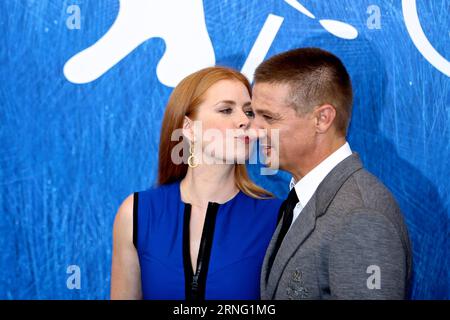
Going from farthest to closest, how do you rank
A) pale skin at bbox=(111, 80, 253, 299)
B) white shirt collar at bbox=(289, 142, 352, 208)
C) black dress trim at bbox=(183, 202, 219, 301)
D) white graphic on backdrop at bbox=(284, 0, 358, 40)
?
white graphic on backdrop at bbox=(284, 0, 358, 40) → pale skin at bbox=(111, 80, 253, 299) → black dress trim at bbox=(183, 202, 219, 301) → white shirt collar at bbox=(289, 142, 352, 208)

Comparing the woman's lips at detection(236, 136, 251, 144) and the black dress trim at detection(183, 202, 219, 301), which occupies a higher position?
the woman's lips at detection(236, 136, 251, 144)

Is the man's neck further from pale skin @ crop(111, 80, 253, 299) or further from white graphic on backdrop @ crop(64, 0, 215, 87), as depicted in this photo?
white graphic on backdrop @ crop(64, 0, 215, 87)

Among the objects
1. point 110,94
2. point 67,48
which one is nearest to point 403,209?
point 110,94

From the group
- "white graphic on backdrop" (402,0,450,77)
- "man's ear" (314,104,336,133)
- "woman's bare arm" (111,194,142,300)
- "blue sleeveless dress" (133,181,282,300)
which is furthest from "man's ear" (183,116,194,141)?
"white graphic on backdrop" (402,0,450,77)

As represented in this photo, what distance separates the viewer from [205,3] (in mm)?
2604

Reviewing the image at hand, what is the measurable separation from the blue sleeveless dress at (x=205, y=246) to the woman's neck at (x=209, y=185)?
0.03 m

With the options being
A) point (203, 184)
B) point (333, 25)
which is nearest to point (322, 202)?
point (203, 184)

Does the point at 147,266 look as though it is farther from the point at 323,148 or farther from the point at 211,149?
the point at 323,148

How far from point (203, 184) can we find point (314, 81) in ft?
2.25

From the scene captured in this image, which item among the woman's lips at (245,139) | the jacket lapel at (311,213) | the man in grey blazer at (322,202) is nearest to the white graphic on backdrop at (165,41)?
the woman's lips at (245,139)

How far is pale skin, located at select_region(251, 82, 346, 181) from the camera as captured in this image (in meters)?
1.90

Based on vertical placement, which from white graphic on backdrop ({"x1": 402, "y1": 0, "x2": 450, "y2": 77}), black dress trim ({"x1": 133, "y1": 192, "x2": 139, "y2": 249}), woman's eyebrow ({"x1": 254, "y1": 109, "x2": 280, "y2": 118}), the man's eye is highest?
white graphic on backdrop ({"x1": 402, "y1": 0, "x2": 450, "y2": 77})

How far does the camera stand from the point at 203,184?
238 cm

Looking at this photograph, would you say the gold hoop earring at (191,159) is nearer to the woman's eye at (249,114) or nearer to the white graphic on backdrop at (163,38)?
the woman's eye at (249,114)
